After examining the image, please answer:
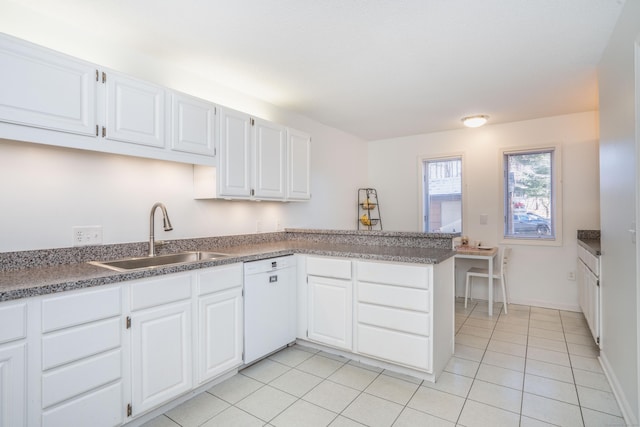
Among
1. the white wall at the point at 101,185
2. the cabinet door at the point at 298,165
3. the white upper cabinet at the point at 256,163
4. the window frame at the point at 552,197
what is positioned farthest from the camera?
the window frame at the point at 552,197

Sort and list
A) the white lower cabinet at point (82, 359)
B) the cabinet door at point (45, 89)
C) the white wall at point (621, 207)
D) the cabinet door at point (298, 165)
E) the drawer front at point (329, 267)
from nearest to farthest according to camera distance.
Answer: the white lower cabinet at point (82, 359) → the cabinet door at point (45, 89) → the white wall at point (621, 207) → the drawer front at point (329, 267) → the cabinet door at point (298, 165)

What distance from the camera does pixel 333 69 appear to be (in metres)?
2.76

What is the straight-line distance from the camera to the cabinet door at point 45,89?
5.20 ft

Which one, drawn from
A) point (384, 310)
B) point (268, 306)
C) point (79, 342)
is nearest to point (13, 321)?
point (79, 342)

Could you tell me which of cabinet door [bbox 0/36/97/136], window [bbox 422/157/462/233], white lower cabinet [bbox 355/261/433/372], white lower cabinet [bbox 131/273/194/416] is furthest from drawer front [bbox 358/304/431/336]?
window [bbox 422/157/462/233]

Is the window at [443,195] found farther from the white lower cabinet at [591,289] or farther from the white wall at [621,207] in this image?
the white wall at [621,207]

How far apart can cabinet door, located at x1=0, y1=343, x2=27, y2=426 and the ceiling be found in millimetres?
1879

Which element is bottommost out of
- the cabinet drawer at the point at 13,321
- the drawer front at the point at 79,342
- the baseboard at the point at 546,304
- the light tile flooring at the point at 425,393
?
the light tile flooring at the point at 425,393

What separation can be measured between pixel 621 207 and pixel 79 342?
3.07 metres

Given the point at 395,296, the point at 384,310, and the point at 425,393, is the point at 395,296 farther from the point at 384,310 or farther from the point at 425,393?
the point at 425,393

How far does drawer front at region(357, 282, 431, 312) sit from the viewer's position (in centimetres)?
225

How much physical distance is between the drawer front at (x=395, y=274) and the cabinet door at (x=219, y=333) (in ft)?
3.12

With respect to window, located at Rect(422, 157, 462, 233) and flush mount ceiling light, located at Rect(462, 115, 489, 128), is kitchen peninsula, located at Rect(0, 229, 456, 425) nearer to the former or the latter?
flush mount ceiling light, located at Rect(462, 115, 489, 128)

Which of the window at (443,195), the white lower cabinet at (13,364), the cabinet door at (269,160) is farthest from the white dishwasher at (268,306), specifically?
the window at (443,195)
